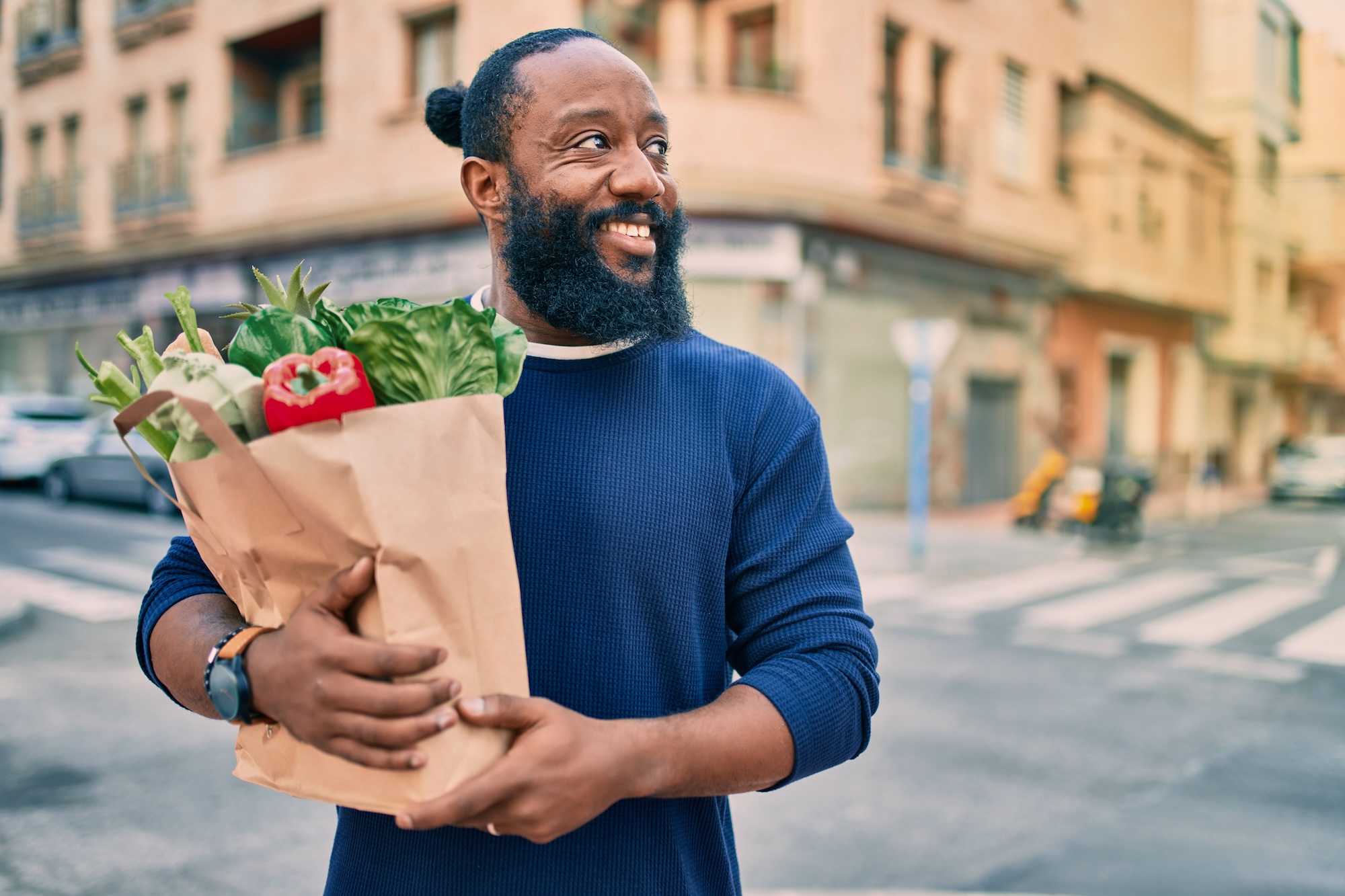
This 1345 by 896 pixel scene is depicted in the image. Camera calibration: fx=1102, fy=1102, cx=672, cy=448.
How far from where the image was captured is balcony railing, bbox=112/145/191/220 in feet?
63.6

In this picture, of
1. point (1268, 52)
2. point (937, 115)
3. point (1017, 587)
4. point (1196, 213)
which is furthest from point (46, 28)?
point (1196, 213)

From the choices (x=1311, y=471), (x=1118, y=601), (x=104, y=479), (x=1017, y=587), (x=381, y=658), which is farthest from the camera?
(x=1311, y=471)

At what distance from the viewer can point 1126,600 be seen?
993 centimetres

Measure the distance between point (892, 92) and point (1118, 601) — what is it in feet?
31.9

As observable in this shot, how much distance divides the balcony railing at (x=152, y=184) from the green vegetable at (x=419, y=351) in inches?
799

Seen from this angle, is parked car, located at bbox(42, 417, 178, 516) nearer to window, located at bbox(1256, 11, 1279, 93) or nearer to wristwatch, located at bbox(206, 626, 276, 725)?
window, located at bbox(1256, 11, 1279, 93)

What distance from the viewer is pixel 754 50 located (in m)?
15.5

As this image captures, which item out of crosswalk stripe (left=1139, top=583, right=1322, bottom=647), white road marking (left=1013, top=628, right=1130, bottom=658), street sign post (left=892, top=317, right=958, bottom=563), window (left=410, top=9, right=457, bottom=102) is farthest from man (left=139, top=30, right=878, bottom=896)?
window (left=410, top=9, right=457, bottom=102)

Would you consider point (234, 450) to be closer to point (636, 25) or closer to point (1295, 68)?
point (1295, 68)

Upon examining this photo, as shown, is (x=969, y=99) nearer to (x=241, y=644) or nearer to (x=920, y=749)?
(x=920, y=749)

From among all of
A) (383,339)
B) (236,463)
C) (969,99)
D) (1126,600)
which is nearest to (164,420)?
(236,463)

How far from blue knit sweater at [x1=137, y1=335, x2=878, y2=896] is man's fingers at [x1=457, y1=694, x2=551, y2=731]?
272 millimetres

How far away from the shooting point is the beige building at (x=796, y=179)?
14.9 m

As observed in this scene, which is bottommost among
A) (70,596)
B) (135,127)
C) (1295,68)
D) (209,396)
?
(70,596)
